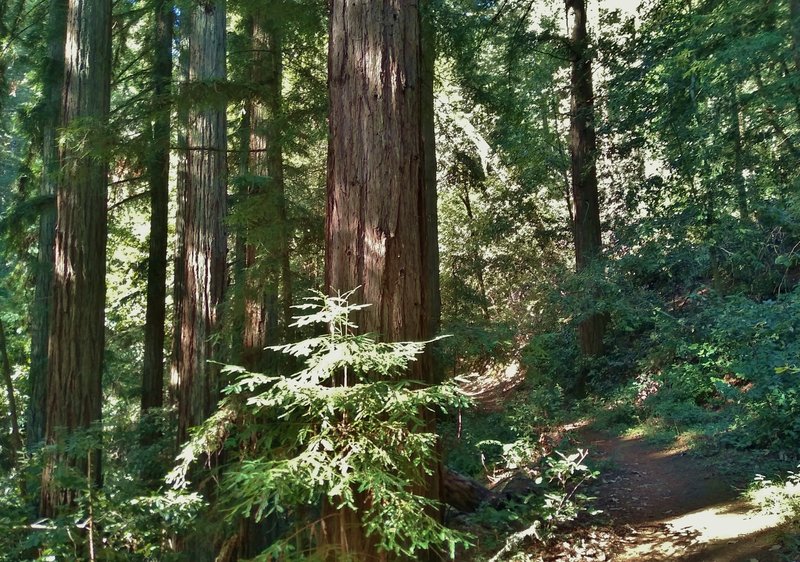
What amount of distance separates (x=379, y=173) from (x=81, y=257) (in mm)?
4727

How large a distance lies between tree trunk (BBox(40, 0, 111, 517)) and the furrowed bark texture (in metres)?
0.96

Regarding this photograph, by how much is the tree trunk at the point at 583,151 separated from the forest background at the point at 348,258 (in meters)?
0.06

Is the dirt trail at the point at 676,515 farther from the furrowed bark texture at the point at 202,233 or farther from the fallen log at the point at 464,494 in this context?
the furrowed bark texture at the point at 202,233

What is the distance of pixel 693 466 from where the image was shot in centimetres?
891

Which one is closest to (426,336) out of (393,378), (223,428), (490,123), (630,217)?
(393,378)

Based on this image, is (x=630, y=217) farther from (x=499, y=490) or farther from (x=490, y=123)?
(x=499, y=490)

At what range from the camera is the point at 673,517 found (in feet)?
23.2

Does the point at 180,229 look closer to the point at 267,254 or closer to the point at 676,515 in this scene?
the point at 267,254

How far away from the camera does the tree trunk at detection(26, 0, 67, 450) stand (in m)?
10.7

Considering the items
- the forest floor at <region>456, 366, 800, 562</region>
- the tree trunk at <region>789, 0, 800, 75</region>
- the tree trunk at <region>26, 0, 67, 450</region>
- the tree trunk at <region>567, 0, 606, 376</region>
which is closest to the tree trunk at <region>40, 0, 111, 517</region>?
the tree trunk at <region>26, 0, 67, 450</region>

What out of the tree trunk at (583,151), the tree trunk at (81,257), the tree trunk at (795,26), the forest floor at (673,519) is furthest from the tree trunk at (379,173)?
the tree trunk at (583,151)

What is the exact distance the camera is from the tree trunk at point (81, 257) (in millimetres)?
7164

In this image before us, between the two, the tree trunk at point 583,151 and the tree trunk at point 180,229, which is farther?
the tree trunk at point 583,151

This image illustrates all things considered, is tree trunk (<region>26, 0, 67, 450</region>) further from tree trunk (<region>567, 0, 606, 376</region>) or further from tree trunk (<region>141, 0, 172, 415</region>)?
tree trunk (<region>567, 0, 606, 376</region>)
